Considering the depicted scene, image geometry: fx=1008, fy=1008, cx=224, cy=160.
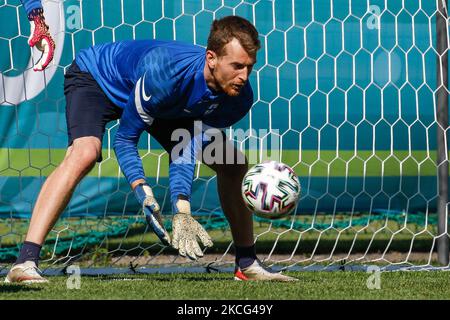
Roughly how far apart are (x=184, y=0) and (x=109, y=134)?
106 centimetres

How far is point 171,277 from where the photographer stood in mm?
5828

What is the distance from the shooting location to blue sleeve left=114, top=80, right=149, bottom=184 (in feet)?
16.3

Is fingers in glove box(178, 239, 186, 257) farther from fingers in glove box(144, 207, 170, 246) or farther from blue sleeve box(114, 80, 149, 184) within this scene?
blue sleeve box(114, 80, 149, 184)

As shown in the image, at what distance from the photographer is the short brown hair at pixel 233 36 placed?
5.06 m

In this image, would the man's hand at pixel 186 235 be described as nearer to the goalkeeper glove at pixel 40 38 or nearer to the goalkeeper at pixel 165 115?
the goalkeeper at pixel 165 115

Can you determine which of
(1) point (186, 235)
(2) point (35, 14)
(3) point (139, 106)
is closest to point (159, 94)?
(3) point (139, 106)

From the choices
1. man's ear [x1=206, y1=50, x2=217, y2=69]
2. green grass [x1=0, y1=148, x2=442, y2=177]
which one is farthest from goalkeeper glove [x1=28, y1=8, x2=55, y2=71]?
man's ear [x1=206, y1=50, x2=217, y2=69]

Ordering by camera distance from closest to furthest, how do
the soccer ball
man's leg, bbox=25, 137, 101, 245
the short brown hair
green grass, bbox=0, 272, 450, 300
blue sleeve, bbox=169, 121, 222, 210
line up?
green grass, bbox=0, 272, 450, 300 < blue sleeve, bbox=169, 121, 222, 210 < the short brown hair < the soccer ball < man's leg, bbox=25, 137, 101, 245

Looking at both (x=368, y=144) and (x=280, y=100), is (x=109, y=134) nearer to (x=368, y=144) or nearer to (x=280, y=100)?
(x=280, y=100)

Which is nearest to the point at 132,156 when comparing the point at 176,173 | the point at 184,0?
the point at 176,173

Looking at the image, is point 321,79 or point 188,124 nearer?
point 188,124

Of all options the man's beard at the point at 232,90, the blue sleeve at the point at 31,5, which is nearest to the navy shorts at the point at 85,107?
the blue sleeve at the point at 31,5

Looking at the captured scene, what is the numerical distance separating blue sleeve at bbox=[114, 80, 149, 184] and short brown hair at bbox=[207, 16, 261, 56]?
0.44 m

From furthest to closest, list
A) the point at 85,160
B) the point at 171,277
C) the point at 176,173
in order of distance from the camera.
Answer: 1. the point at 171,277
2. the point at 85,160
3. the point at 176,173
